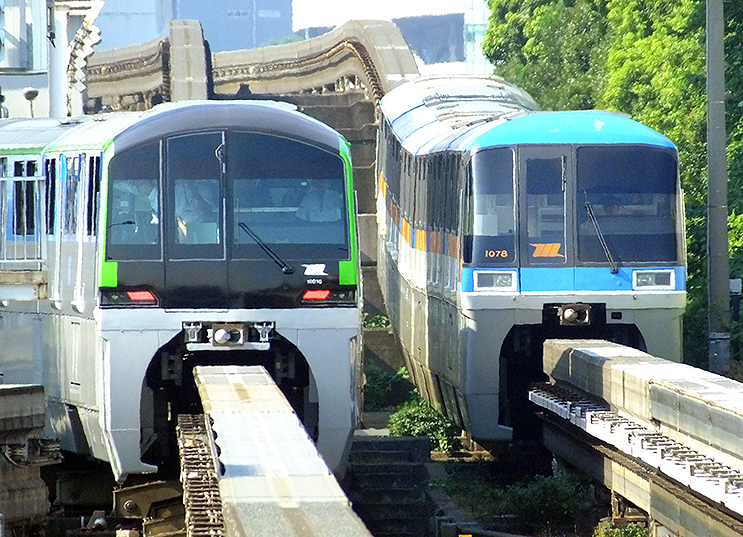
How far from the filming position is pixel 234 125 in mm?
13391

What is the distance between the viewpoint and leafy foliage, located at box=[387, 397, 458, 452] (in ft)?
63.1

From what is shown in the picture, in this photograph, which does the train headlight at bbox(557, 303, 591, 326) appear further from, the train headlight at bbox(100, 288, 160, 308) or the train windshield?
the train headlight at bbox(100, 288, 160, 308)

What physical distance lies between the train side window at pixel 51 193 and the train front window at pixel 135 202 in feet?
6.50

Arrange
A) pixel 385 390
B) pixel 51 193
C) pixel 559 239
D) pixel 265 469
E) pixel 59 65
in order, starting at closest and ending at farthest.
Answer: pixel 265 469
pixel 51 193
pixel 559 239
pixel 385 390
pixel 59 65

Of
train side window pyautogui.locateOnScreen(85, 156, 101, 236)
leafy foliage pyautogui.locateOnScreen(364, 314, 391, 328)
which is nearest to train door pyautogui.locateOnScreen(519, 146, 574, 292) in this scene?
train side window pyautogui.locateOnScreen(85, 156, 101, 236)

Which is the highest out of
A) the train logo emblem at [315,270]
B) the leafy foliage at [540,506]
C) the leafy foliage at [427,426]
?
the train logo emblem at [315,270]

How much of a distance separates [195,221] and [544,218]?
178 inches

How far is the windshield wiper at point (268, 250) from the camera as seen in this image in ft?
43.3

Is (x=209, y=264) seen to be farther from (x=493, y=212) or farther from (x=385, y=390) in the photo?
(x=385, y=390)

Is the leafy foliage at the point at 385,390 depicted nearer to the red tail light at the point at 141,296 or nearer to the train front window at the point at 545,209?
the train front window at the point at 545,209

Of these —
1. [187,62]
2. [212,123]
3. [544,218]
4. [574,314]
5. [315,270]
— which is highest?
[187,62]

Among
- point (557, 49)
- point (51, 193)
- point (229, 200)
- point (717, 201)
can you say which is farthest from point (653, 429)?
point (557, 49)

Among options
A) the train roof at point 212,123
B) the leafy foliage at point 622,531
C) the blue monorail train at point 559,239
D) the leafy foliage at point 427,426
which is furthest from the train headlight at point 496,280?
the leafy foliage at point 622,531

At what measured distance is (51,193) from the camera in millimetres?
15172
